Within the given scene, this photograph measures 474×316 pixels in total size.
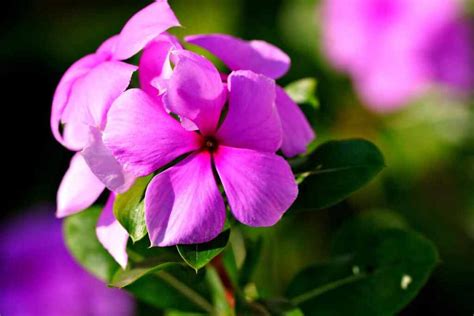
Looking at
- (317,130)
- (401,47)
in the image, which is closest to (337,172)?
(317,130)

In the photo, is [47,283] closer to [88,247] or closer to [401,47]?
[88,247]

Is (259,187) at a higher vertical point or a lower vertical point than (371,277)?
higher

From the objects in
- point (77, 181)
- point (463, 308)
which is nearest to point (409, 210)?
point (463, 308)

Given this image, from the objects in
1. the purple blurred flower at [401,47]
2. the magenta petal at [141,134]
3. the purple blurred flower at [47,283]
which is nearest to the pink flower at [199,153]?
the magenta petal at [141,134]

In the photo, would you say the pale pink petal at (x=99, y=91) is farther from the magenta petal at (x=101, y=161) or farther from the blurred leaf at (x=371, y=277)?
the blurred leaf at (x=371, y=277)

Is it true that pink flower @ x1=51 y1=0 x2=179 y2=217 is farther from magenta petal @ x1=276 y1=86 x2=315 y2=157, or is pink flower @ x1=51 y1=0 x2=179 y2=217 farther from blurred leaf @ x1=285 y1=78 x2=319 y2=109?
blurred leaf @ x1=285 y1=78 x2=319 y2=109

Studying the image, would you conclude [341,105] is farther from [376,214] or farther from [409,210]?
[376,214]

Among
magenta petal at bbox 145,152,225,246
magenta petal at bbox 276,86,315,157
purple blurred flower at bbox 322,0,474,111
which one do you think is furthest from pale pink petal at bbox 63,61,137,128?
purple blurred flower at bbox 322,0,474,111
